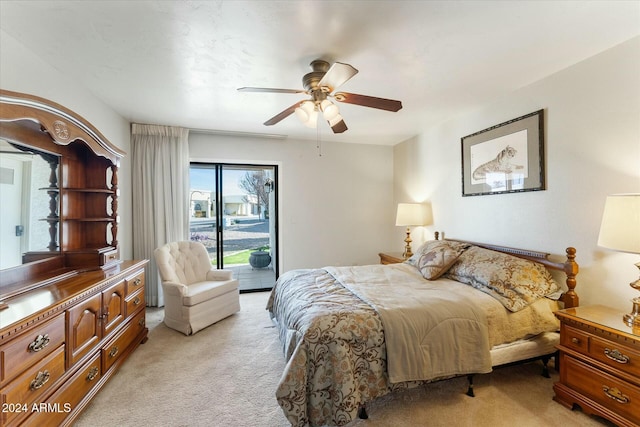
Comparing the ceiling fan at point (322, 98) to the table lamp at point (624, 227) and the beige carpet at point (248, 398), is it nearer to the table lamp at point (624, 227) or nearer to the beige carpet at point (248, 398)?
the table lamp at point (624, 227)

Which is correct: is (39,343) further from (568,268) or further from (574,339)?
(568,268)

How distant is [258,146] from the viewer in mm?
4297

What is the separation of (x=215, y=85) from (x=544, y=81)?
297 cm

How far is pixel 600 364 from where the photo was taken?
1.69m

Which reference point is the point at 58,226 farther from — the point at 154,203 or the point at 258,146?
the point at 258,146

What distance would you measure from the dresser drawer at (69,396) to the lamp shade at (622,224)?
A: 3358mm

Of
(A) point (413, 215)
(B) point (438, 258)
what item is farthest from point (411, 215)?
(B) point (438, 258)

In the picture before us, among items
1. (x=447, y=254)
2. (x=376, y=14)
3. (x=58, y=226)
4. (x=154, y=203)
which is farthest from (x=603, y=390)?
(x=154, y=203)

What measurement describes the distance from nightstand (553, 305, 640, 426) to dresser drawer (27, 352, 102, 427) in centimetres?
317

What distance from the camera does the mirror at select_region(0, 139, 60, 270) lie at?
5.61 feet

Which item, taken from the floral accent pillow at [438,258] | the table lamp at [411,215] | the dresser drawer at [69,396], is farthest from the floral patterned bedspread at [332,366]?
the table lamp at [411,215]

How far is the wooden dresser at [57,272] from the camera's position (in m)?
1.38

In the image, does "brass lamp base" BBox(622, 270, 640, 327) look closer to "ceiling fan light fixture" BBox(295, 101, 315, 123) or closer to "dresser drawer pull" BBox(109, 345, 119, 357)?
"ceiling fan light fixture" BBox(295, 101, 315, 123)

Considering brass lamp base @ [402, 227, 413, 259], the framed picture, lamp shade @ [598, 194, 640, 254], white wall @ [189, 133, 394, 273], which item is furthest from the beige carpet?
white wall @ [189, 133, 394, 273]
